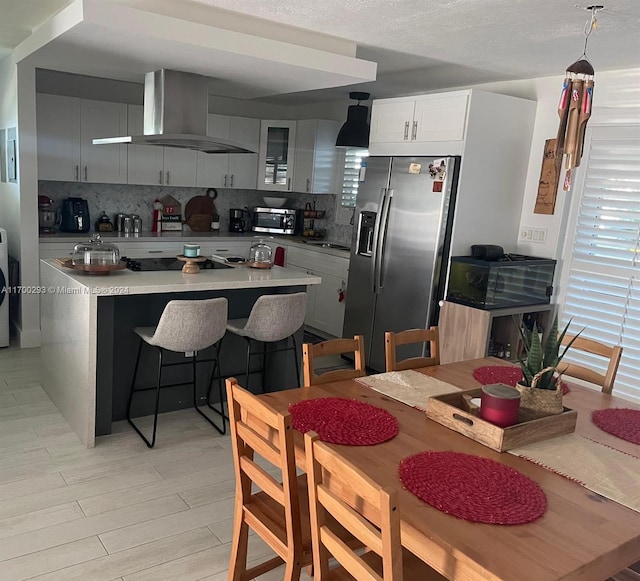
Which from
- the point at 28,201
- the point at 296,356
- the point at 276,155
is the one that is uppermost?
the point at 276,155

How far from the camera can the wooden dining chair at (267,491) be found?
1819 mm

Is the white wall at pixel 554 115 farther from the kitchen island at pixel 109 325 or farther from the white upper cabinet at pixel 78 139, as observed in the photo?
the white upper cabinet at pixel 78 139

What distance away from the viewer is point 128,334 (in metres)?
3.69

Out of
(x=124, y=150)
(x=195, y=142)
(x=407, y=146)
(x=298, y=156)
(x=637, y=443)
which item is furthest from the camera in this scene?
(x=298, y=156)

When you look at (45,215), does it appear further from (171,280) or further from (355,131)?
(355,131)

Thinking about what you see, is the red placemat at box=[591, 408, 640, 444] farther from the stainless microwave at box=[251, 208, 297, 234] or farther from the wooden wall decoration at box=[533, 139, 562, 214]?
the stainless microwave at box=[251, 208, 297, 234]

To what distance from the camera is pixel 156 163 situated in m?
6.25

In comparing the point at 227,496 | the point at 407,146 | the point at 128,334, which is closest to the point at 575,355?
the point at 407,146

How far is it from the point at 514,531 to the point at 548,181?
3.48 metres

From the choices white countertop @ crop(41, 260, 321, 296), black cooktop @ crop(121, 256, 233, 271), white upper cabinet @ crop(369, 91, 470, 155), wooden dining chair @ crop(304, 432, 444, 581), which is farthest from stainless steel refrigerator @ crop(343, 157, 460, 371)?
wooden dining chair @ crop(304, 432, 444, 581)

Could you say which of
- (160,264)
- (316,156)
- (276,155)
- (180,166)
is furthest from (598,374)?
(180,166)

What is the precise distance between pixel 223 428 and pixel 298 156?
3.77 meters

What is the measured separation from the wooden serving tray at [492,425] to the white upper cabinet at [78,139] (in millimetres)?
4854

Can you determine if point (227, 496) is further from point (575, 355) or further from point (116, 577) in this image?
point (575, 355)
